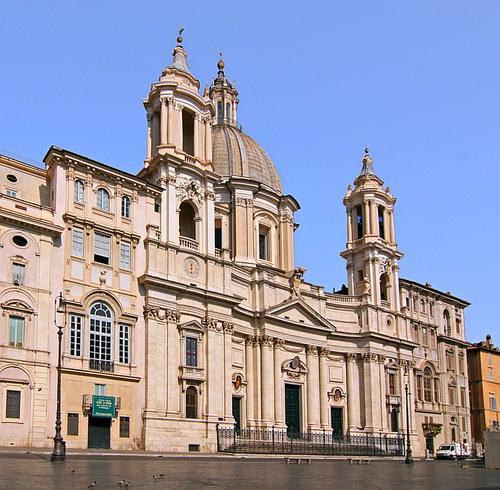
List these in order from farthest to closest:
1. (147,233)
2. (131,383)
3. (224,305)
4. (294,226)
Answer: (294,226)
(224,305)
(147,233)
(131,383)

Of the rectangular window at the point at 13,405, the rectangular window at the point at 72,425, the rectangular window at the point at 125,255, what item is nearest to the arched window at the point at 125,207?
the rectangular window at the point at 125,255

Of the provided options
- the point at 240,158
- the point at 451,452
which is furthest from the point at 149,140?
the point at 451,452

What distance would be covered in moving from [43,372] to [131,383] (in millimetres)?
6360

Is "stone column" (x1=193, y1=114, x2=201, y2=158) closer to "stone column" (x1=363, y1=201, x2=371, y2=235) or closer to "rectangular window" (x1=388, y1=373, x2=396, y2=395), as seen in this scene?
"stone column" (x1=363, y1=201, x2=371, y2=235)

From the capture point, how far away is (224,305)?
55.2 m

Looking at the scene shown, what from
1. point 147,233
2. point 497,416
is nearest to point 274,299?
point 147,233

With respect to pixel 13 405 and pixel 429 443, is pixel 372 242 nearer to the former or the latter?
pixel 429 443

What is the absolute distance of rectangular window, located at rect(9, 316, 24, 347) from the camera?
4231 cm

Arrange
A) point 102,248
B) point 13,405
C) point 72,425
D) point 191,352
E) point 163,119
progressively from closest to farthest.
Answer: point 13,405 → point 72,425 → point 102,248 → point 191,352 → point 163,119

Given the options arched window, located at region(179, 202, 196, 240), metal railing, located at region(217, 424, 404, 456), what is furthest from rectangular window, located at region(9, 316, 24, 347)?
arched window, located at region(179, 202, 196, 240)

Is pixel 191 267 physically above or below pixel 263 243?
below

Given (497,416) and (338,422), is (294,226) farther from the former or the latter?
(497,416)

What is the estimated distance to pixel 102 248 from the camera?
48219 millimetres

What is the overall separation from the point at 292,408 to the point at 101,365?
851 inches
